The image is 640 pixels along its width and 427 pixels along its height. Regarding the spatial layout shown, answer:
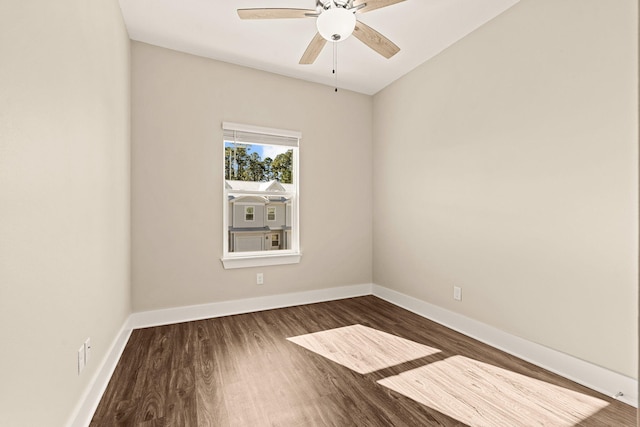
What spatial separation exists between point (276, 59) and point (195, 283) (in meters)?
2.44

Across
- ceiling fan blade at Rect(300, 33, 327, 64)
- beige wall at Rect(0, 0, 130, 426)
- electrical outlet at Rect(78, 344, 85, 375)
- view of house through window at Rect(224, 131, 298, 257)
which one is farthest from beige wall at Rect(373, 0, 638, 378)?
electrical outlet at Rect(78, 344, 85, 375)

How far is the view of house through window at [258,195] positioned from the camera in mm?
3467

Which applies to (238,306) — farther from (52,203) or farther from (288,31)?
(288,31)

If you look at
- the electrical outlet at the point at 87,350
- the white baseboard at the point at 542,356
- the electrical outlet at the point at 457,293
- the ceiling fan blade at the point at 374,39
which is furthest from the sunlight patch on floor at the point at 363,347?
the ceiling fan blade at the point at 374,39

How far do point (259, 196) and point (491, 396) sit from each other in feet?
9.04

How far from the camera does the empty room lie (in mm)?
1414

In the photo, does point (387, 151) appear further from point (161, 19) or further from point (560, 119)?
point (161, 19)

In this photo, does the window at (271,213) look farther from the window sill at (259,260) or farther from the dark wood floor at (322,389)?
the dark wood floor at (322,389)

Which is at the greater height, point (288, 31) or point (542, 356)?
point (288, 31)

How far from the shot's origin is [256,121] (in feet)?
11.5

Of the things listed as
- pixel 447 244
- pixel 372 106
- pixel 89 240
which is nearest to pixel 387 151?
pixel 372 106

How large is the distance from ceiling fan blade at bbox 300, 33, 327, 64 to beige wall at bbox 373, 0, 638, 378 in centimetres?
133

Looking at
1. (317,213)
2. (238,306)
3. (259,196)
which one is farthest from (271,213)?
(238,306)

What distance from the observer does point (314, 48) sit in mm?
2596
